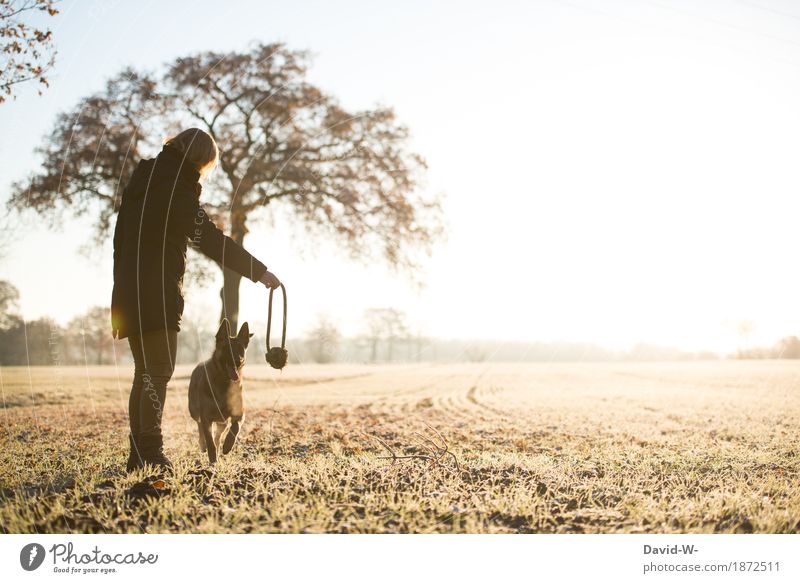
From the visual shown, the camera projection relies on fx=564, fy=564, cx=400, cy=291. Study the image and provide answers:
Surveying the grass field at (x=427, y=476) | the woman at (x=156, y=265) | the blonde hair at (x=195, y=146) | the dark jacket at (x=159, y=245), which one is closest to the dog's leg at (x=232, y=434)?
the grass field at (x=427, y=476)

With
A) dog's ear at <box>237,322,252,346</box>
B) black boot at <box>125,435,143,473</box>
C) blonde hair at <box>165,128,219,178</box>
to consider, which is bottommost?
black boot at <box>125,435,143,473</box>

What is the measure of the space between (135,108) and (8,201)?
4.21 m

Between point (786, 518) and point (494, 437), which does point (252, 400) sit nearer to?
point (494, 437)

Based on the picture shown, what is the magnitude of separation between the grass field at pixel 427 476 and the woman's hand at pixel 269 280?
56.6 inches

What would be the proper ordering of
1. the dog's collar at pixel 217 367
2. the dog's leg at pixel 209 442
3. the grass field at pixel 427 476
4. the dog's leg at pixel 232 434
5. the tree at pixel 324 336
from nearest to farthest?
the grass field at pixel 427 476, the dog's leg at pixel 209 442, the dog's collar at pixel 217 367, the dog's leg at pixel 232 434, the tree at pixel 324 336

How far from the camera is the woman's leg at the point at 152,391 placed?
4.31 metres

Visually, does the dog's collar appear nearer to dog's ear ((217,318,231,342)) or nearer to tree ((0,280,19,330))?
dog's ear ((217,318,231,342))

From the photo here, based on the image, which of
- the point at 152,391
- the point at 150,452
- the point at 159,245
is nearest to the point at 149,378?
the point at 152,391

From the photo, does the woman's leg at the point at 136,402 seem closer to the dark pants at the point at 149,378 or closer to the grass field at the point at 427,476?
the dark pants at the point at 149,378

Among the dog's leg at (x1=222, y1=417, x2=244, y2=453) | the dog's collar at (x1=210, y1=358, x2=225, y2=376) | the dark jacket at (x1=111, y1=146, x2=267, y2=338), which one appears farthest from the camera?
the dog's leg at (x1=222, y1=417, x2=244, y2=453)

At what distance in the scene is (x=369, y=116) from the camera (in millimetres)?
11125

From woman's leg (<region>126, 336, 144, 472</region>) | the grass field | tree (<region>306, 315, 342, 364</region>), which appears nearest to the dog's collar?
the grass field

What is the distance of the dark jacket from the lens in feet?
13.9

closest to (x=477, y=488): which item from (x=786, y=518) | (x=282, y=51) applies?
(x=786, y=518)
